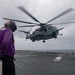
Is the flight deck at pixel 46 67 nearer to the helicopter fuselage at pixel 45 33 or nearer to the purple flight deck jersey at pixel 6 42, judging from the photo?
the purple flight deck jersey at pixel 6 42

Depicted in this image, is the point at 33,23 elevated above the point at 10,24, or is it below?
above

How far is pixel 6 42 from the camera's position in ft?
15.1

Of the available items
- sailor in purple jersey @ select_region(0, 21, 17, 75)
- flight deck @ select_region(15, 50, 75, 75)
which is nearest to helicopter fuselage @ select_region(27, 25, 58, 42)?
flight deck @ select_region(15, 50, 75, 75)

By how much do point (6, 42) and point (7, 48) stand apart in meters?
0.15

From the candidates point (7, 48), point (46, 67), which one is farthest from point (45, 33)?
point (7, 48)

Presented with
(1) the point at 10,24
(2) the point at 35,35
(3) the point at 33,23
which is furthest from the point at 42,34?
(1) the point at 10,24

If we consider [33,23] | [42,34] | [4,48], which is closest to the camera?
[4,48]

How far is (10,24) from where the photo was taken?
4.91 m

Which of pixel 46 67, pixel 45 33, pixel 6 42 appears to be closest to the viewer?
pixel 6 42

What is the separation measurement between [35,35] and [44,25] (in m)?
2.91

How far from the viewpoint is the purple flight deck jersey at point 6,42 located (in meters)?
4.62

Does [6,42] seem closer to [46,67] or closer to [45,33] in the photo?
[46,67]

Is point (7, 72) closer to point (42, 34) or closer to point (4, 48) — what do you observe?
point (4, 48)

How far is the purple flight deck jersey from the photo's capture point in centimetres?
462
